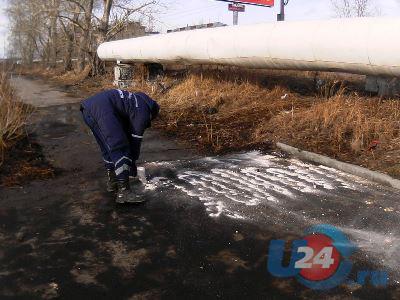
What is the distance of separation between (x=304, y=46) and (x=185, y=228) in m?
4.84

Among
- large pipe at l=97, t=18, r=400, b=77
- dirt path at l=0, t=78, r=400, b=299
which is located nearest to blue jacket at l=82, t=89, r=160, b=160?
dirt path at l=0, t=78, r=400, b=299

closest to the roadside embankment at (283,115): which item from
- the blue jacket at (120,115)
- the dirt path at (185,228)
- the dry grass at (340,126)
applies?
the dry grass at (340,126)

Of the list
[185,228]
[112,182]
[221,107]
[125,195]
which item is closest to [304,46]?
[221,107]

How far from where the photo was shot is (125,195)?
4531mm

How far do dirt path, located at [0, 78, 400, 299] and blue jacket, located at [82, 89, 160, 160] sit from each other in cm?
75

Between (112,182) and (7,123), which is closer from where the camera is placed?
(112,182)

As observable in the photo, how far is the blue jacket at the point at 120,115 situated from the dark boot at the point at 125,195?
1.39 feet

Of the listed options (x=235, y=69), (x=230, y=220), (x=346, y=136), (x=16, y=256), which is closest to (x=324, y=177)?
(x=346, y=136)

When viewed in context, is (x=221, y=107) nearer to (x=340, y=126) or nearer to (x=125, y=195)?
(x=340, y=126)

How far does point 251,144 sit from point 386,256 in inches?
158

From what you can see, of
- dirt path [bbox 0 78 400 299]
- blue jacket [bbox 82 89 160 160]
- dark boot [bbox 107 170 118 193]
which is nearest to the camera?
dirt path [bbox 0 78 400 299]

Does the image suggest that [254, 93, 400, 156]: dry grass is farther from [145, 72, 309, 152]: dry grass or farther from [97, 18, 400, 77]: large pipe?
[97, 18, 400, 77]: large pipe

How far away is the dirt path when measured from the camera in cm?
297

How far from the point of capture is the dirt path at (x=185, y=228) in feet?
9.73
